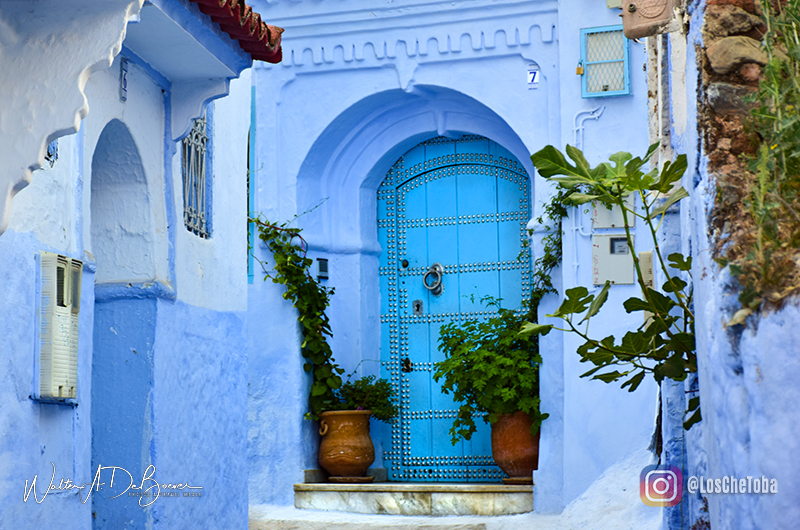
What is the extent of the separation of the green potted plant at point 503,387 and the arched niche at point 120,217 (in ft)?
11.1

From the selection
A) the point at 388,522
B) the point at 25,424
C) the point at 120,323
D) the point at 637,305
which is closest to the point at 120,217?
the point at 120,323

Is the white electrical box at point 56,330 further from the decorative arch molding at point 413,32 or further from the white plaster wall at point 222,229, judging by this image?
the decorative arch molding at point 413,32

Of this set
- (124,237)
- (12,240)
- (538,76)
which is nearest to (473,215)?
(538,76)

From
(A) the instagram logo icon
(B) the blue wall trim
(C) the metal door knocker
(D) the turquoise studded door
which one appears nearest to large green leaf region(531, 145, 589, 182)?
(A) the instagram logo icon

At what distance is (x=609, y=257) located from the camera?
752cm

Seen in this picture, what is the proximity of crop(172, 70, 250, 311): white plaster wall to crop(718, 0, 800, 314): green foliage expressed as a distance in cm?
374

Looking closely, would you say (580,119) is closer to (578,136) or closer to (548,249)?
(578,136)

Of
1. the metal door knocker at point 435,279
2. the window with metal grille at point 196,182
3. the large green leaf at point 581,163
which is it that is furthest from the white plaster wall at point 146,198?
the metal door knocker at point 435,279

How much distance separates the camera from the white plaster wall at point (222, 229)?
17.9ft

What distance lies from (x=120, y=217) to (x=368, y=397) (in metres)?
3.76

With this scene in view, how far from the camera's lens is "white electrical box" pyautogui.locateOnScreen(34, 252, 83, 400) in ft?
12.8

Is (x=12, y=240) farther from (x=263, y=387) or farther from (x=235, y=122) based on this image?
(x=263, y=387)

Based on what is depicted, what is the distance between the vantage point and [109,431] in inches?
194

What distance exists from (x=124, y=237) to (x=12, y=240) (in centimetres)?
139
